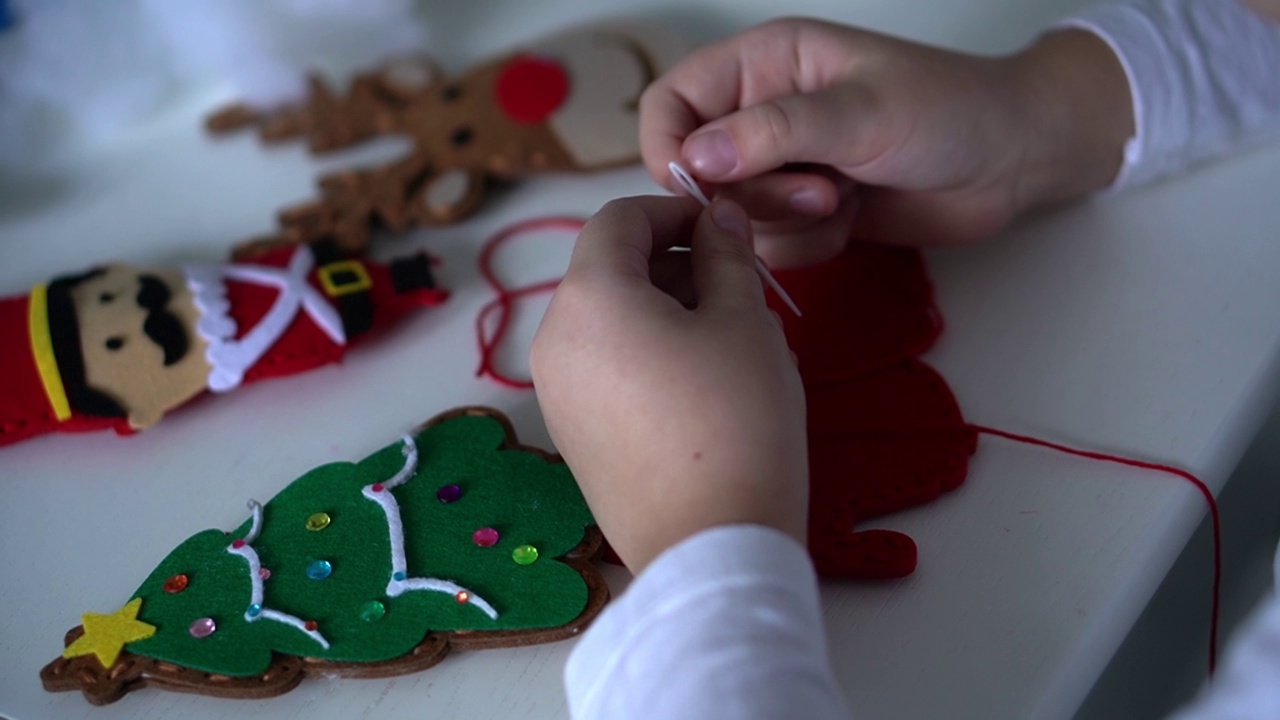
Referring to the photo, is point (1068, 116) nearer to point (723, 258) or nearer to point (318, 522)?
point (723, 258)

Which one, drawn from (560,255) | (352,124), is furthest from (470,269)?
(352,124)

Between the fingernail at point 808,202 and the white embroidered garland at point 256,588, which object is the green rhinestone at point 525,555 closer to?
the white embroidered garland at point 256,588

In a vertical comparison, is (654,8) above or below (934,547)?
above

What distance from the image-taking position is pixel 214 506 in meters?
0.59

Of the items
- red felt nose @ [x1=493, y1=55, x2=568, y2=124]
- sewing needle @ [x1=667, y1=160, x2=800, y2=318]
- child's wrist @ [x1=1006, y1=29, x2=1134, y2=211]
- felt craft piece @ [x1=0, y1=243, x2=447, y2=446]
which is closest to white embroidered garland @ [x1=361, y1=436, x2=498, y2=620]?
felt craft piece @ [x1=0, y1=243, x2=447, y2=446]

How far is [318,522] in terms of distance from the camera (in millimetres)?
556

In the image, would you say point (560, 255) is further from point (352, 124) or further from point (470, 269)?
point (352, 124)

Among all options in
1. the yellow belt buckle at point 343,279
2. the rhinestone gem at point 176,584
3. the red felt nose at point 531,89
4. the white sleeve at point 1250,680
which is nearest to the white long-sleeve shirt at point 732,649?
the white sleeve at point 1250,680

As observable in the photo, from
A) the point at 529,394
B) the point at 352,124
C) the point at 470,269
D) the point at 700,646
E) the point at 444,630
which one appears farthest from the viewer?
the point at 352,124

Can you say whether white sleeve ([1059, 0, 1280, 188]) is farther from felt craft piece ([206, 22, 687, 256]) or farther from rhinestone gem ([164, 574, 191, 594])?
rhinestone gem ([164, 574, 191, 594])

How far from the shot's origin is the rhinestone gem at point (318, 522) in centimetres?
55

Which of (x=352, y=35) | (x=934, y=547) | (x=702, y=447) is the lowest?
(x=934, y=547)

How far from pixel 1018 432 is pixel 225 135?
0.69 metres

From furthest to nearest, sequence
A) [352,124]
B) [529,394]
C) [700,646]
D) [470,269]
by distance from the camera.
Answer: [352,124], [470,269], [529,394], [700,646]
